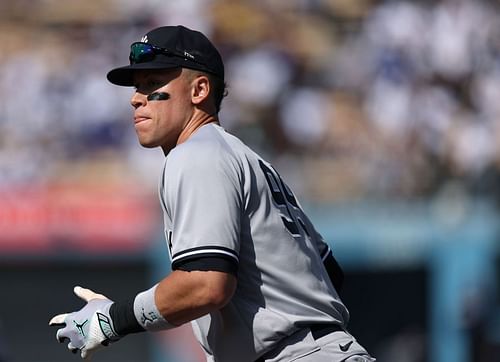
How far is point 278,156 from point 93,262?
215 cm

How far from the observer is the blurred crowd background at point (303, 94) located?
10133mm

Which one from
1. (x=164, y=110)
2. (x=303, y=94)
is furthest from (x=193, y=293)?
(x=303, y=94)

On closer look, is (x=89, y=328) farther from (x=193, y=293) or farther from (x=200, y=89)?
(x=200, y=89)

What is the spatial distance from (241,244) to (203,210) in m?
0.23

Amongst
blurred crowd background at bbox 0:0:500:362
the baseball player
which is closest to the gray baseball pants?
the baseball player

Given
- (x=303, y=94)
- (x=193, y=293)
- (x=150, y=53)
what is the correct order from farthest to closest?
1. (x=303, y=94)
2. (x=150, y=53)
3. (x=193, y=293)

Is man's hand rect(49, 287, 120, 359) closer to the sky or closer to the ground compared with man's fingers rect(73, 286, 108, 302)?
closer to the ground

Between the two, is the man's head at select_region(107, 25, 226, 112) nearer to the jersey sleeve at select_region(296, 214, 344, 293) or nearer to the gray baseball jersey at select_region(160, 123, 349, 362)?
the gray baseball jersey at select_region(160, 123, 349, 362)

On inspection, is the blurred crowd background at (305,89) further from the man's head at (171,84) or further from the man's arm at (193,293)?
the man's arm at (193,293)

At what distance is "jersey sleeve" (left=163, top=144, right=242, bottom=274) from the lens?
116 inches

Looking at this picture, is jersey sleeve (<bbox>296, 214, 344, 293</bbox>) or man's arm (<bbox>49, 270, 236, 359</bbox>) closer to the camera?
man's arm (<bbox>49, 270, 236, 359</bbox>)

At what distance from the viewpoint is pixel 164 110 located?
3.29 meters

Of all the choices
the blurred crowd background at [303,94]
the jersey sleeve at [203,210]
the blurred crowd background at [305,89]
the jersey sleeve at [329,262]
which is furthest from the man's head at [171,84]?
the blurred crowd background at [305,89]

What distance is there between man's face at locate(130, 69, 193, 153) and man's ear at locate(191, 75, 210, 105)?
0.02m
